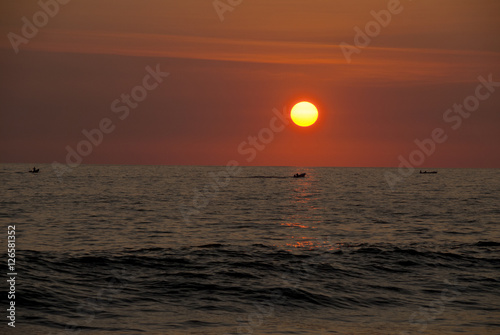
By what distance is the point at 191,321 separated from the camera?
17.9 metres

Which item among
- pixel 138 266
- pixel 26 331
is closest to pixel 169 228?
pixel 138 266

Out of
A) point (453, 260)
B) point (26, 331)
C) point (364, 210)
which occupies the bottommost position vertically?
point (26, 331)

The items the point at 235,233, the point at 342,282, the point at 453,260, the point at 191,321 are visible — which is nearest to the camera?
the point at 191,321

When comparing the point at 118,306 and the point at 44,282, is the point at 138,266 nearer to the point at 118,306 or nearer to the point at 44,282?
the point at 44,282

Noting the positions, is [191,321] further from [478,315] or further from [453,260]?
[453,260]

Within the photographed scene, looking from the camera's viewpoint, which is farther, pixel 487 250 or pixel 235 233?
pixel 235 233

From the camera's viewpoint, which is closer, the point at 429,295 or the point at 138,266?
the point at 429,295

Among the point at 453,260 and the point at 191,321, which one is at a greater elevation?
the point at 453,260

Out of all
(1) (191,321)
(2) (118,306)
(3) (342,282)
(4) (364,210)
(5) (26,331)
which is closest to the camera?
(5) (26,331)

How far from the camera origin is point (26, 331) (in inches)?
642

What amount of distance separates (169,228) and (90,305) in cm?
2168

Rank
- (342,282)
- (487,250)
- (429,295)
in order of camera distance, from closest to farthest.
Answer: (429,295) → (342,282) → (487,250)

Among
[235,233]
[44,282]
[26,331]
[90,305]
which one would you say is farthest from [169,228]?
[26,331]

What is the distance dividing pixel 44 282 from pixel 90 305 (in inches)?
151
